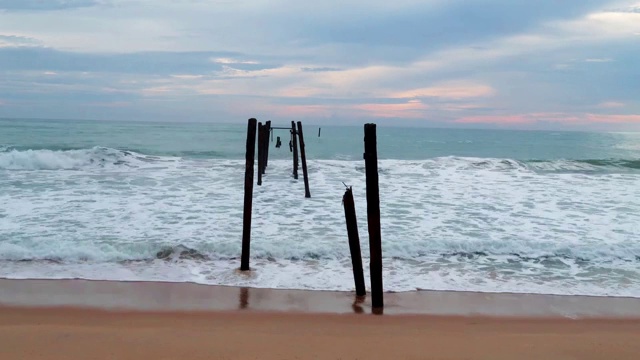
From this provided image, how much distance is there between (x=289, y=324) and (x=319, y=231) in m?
4.48

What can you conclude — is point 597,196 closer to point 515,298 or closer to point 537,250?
point 537,250

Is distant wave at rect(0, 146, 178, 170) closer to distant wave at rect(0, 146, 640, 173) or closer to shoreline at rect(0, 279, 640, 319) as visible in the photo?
distant wave at rect(0, 146, 640, 173)

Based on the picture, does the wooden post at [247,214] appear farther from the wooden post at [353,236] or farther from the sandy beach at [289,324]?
the wooden post at [353,236]

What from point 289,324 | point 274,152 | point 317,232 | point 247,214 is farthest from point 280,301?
point 274,152

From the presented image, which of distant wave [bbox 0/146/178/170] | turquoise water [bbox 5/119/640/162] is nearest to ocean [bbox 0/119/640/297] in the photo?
distant wave [bbox 0/146/178/170]

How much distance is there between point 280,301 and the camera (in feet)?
19.6

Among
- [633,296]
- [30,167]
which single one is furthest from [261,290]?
[30,167]

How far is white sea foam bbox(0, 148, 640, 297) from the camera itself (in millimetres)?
7102

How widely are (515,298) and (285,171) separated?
1409cm

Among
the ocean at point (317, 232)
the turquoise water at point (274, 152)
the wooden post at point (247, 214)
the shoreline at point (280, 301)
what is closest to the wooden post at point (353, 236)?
the shoreline at point (280, 301)

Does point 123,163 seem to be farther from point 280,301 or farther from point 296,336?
point 296,336

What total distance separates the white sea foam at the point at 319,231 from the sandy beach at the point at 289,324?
0.54 m

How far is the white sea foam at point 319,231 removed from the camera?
23.3 ft

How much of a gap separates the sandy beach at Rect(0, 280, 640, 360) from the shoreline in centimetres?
1
